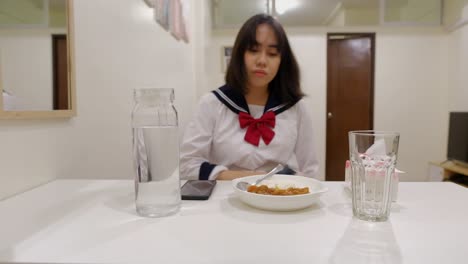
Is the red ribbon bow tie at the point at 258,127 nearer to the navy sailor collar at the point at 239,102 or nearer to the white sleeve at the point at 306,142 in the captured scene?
the navy sailor collar at the point at 239,102

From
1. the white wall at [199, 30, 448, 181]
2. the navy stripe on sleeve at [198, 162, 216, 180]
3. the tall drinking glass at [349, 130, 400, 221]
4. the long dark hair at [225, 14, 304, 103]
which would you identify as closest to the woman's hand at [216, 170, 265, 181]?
the navy stripe on sleeve at [198, 162, 216, 180]

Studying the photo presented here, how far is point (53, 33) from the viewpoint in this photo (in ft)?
2.92

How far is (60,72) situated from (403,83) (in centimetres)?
391

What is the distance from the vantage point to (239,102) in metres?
1.34

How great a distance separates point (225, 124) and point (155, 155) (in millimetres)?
681

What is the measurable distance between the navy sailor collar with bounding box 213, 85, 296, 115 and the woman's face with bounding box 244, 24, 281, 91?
0.09 meters

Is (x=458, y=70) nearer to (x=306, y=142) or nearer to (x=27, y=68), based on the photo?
(x=306, y=142)

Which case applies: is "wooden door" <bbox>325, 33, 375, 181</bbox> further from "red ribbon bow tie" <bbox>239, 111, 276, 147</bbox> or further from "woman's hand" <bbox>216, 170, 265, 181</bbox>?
"woman's hand" <bbox>216, 170, 265, 181</bbox>

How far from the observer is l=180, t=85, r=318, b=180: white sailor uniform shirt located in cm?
128

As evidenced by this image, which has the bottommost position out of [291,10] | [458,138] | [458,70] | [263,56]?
[458,138]

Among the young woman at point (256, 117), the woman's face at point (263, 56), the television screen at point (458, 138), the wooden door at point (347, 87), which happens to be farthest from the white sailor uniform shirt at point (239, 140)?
the wooden door at point (347, 87)

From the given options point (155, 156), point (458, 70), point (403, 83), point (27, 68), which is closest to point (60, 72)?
point (27, 68)

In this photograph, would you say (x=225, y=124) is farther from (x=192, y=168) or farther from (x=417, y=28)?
(x=417, y=28)

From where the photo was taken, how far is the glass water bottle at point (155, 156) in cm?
63
